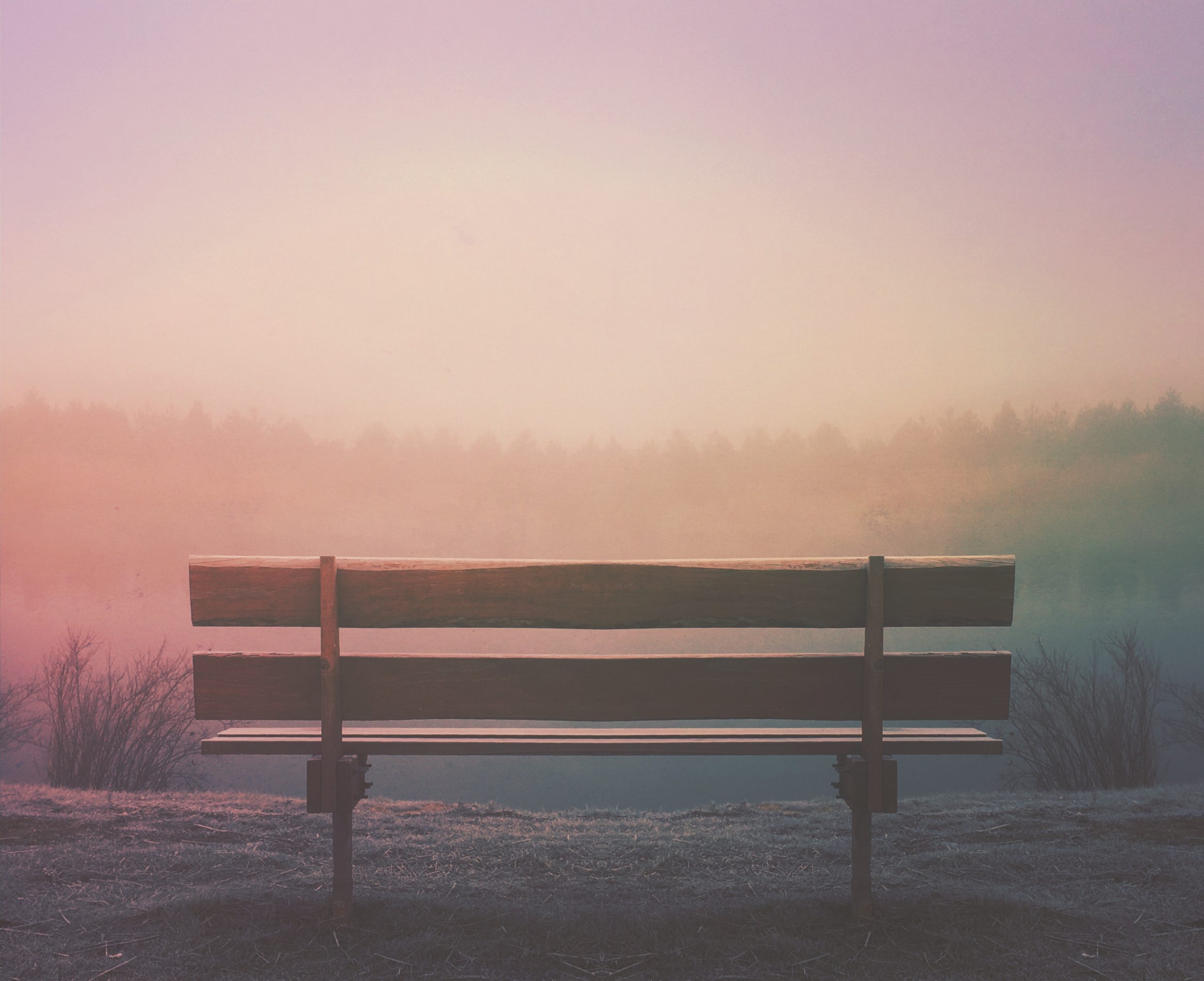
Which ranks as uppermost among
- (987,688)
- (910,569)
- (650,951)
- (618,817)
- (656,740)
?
(910,569)

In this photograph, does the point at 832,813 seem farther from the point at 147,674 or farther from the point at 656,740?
the point at 147,674

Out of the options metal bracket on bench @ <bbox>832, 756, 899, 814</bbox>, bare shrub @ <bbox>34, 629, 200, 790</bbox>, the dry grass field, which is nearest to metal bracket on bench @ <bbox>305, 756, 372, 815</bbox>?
the dry grass field

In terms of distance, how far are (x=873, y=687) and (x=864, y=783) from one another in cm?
29

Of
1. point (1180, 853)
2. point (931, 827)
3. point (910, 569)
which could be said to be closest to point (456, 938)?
point (910, 569)

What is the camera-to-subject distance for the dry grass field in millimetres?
2170

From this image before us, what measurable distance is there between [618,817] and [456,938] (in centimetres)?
174

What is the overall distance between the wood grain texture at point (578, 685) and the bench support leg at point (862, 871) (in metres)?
0.35

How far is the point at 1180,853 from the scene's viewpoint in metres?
3.05

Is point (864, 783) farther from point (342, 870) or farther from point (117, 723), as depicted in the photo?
point (117, 723)

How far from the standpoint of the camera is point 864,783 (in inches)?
92.9

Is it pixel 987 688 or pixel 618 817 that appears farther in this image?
pixel 618 817

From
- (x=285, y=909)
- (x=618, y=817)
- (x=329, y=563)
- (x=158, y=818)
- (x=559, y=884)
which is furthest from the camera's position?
(x=618, y=817)

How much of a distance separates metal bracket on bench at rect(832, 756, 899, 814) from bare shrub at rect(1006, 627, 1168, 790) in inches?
191

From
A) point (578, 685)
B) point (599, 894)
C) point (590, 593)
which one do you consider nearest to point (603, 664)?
point (578, 685)
